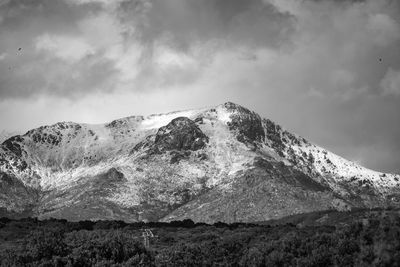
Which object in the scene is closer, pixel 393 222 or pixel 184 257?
pixel 393 222

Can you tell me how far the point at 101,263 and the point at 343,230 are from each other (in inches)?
1362

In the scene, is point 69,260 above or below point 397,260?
above

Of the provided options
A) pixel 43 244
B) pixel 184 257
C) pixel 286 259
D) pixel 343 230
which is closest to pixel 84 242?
pixel 43 244

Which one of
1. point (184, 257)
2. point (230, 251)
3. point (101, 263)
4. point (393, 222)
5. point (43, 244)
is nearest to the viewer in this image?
point (393, 222)

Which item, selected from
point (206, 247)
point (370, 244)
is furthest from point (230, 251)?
point (370, 244)

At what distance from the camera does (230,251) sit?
498 ft

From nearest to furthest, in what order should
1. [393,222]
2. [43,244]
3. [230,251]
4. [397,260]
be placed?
1. [397,260]
2. [393,222]
3. [43,244]
4. [230,251]

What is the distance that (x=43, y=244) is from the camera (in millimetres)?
109000

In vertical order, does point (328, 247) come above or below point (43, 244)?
below

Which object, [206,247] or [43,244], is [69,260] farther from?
[206,247]

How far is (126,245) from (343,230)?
3171 cm

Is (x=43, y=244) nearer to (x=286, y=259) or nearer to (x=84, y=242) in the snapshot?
(x=84, y=242)

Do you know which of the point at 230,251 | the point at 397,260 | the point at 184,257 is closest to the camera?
the point at 397,260

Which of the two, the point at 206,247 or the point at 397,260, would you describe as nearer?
the point at 397,260
